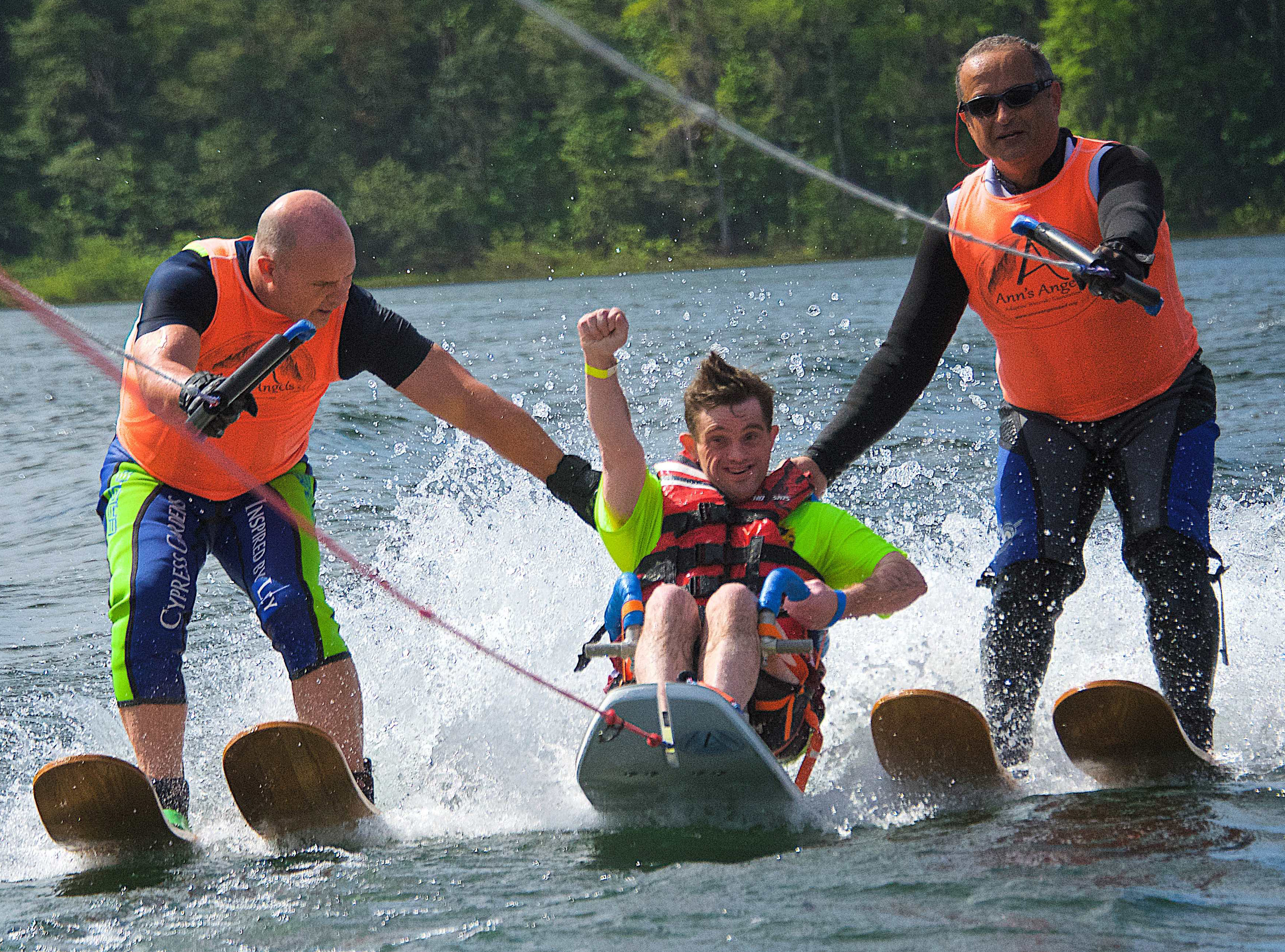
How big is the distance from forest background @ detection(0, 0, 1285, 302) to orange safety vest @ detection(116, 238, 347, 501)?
→ 3338cm

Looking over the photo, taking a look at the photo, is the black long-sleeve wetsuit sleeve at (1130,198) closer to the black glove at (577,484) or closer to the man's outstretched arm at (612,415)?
the man's outstretched arm at (612,415)

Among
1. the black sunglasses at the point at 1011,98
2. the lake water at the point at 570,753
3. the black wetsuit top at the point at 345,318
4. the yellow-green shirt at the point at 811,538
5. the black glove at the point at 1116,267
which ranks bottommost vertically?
the lake water at the point at 570,753

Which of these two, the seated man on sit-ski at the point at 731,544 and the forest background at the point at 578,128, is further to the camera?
the forest background at the point at 578,128

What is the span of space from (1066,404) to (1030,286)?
338 millimetres

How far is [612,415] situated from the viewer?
12.2 feet

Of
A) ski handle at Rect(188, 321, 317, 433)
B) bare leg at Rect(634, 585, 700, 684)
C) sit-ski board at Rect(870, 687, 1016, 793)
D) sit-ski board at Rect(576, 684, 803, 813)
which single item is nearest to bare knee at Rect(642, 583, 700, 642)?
bare leg at Rect(634, 585, 700, 684)

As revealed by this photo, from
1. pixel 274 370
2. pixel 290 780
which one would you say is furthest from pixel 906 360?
pixel 290 780

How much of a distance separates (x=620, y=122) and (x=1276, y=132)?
776 inches

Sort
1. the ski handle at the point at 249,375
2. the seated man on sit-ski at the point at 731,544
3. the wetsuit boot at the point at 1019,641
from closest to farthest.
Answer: the ski handle at the point at 249,375, the seated man on sit-ski at the point at 731,544, the wetsuit boot at the point at 1019,641

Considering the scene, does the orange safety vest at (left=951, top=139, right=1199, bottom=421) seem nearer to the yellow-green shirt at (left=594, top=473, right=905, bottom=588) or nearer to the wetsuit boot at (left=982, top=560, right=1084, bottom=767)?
the wetsuit boot at (left=982, top=560, right=1084, bottom=767)

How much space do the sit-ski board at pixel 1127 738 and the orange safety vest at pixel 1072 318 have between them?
78 cm

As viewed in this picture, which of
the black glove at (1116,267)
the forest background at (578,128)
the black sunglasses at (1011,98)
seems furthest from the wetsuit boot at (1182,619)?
the forest background at (578,128)

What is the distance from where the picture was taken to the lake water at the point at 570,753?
3049 millimetres

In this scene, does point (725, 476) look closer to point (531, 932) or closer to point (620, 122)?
point (531, 932)
